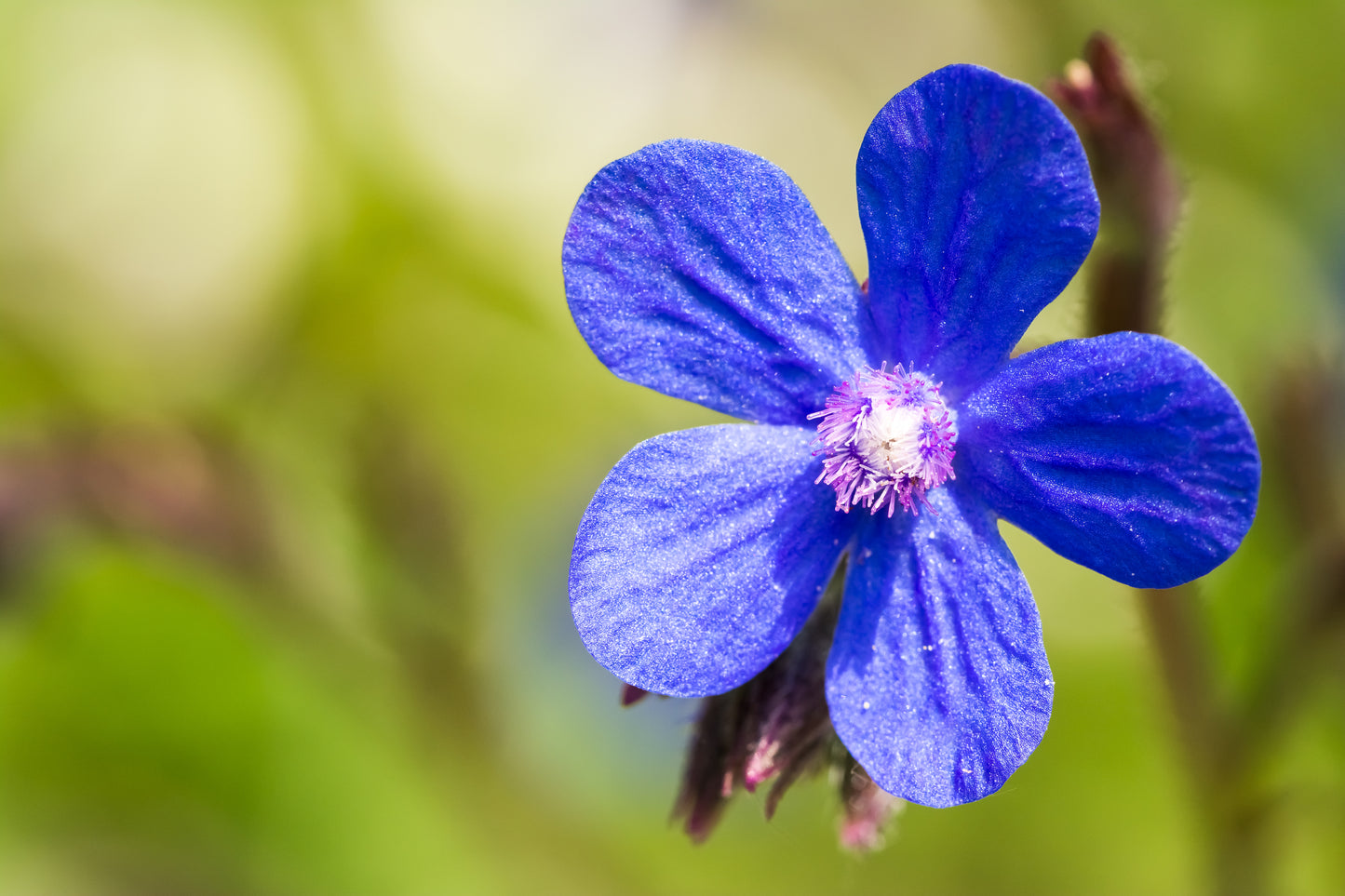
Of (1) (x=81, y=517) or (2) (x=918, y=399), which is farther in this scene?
(1) (x=81, y=517)

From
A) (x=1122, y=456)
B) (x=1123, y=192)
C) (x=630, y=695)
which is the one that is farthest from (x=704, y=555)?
(x=1123, y=192)

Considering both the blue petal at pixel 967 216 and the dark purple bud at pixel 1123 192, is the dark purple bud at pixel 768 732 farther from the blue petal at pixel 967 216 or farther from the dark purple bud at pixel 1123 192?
the dark purple bud at pixel 1123 192

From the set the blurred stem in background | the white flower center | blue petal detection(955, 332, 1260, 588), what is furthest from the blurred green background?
blue petal detection(955, 332, 1260, 588)

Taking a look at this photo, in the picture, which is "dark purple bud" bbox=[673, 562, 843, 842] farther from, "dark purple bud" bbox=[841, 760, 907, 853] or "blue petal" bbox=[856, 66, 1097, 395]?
"blue petal" bbox=[856, 66, 1097, 395]

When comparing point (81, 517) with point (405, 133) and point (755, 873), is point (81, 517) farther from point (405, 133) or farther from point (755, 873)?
point (755, 873)


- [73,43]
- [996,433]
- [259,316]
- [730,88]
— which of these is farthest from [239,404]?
[996,433]

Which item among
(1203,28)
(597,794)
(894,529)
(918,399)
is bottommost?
(597,794)

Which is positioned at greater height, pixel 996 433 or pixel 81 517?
pixel 996 433
